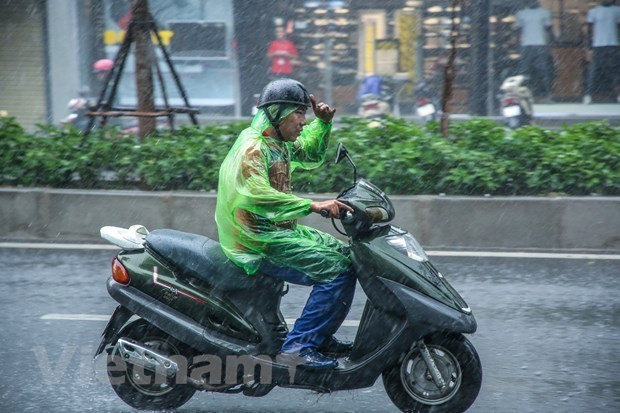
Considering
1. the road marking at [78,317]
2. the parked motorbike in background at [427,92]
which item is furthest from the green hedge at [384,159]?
the parked motorbike in background at [427,92]

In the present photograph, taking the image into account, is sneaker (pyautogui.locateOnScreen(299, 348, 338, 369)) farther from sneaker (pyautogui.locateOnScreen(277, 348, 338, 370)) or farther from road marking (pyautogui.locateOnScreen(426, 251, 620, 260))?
road marking (pyautogui.locateOnScreen(426, 251, 620, 260))

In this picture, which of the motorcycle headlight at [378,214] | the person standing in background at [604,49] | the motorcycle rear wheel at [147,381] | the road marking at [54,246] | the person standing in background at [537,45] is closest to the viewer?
the motorcycle headlight at [378,214]

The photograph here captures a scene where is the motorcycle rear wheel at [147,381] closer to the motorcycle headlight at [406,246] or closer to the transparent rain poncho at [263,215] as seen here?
the transparent rain poncho at [263,215]

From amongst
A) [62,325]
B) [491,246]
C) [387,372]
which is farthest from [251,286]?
[491,246]

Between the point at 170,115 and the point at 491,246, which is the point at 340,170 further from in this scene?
the point at 170,115

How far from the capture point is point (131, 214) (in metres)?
8.90

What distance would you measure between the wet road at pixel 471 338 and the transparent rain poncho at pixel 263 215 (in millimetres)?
882

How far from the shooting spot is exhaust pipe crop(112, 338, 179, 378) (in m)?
4.63

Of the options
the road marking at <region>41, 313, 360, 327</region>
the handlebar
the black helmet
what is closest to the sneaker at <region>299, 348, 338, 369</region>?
the handlebar

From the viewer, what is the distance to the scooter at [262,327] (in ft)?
14.8

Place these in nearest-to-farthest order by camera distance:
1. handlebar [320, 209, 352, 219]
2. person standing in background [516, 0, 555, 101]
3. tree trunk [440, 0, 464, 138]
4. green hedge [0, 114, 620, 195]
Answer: handlebar [320, 209, 352, 219] → green hedge [0, 114, 620, 195] → tree trunk [440, 0, 464, 138] → person standing in background [516, 0, 555, 101]

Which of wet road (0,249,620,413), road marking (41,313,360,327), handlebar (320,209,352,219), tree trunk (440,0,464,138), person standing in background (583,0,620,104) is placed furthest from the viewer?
person standing in background (583,0,620,104)

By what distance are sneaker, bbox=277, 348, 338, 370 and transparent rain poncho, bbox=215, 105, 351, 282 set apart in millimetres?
364

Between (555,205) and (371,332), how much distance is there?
428cm
